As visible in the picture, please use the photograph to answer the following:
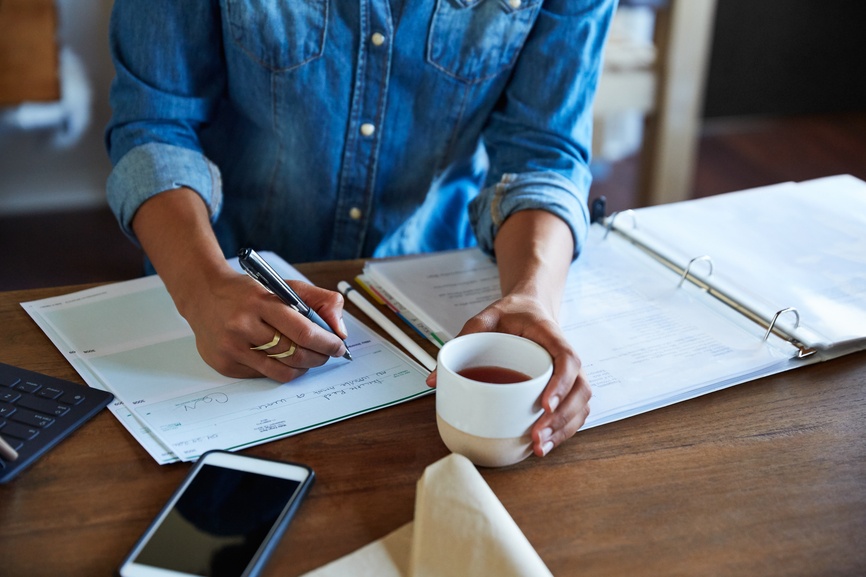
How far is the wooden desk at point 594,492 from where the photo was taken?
548 mm

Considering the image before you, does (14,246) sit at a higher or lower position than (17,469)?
lower

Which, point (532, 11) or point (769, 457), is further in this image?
point (532, 11)

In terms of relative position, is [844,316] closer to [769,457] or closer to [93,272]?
[769,457]

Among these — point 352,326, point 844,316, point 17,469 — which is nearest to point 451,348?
point 352,326

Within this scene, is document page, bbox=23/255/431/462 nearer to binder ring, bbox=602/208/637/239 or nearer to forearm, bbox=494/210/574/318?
forearm, bbox=494/210/574/318

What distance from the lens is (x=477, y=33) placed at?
39.4 inches

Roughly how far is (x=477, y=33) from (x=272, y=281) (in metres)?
0.46

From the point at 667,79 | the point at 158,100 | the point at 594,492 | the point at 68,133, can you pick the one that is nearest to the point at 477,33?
the point at 158,100

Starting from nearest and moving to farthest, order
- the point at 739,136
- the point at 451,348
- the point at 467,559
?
the point at 467,559 < the point at 451,348 < the point at 739,136

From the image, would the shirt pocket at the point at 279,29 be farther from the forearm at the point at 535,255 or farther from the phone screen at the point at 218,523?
the phone screen at the point at 218,523

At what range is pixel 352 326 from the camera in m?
0.81

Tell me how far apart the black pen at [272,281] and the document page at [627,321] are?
0.44ft

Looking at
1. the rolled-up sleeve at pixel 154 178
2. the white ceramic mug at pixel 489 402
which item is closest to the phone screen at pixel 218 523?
the white ceramic mug at pixel 489 402

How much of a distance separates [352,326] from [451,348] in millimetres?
198
